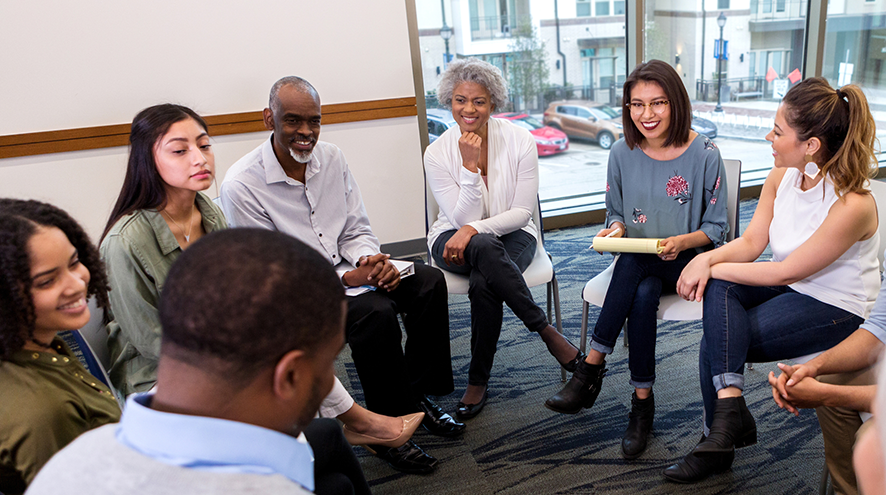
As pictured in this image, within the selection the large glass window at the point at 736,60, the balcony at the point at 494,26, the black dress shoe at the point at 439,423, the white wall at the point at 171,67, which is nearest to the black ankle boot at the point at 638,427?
the black dress shoe at the point at 439,423

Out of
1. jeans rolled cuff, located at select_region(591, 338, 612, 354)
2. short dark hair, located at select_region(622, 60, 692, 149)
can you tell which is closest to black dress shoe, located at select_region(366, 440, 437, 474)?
jeans rolled cuff, located at select_region(591, 338, 612, 354)

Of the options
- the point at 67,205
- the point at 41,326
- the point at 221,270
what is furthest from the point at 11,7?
the point at 221,270

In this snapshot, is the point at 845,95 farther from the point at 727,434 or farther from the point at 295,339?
the point at 295,339

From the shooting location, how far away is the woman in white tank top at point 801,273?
1764 millimetres

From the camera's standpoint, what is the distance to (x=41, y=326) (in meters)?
1.24

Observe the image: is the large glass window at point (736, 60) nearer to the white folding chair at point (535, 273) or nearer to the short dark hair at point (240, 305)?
the white folding chair at point (535, 273)

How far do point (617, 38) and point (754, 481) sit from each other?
10.5ft

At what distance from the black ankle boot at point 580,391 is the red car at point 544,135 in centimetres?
238

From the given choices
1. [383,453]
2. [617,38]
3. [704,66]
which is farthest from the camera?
[704,66]

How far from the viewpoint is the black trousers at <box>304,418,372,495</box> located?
129 centimetres

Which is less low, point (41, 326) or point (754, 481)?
point (41, 326)

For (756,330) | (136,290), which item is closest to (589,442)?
(756,330)

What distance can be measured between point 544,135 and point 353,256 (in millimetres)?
2379

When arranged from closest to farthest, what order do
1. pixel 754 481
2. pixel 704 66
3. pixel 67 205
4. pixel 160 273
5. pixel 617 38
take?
pixel 160 273 → pixel 754 481 → pixel 67 205 → pixel 617 38 → pixel 704 66
